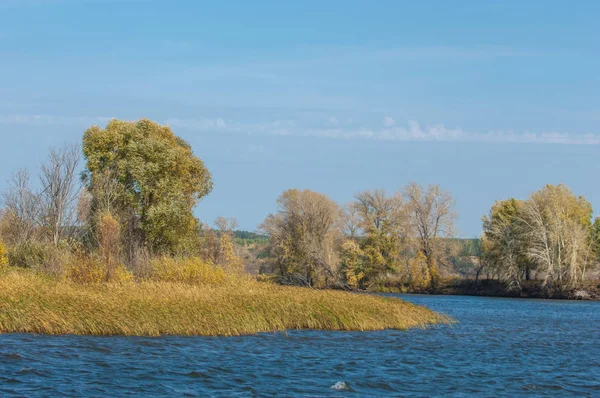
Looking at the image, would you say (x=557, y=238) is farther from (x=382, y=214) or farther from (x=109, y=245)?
(x=109, y=245)

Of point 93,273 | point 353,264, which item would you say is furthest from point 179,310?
point 353,264

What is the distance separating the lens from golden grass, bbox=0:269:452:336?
28.3 meters

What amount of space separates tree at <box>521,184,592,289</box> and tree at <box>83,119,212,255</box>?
36.1m

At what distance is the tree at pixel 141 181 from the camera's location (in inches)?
2098

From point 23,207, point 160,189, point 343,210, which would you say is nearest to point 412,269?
point 343,210

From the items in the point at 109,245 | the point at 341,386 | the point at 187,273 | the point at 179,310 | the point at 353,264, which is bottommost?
the point at 341,386

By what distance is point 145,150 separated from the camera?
53.8 metres

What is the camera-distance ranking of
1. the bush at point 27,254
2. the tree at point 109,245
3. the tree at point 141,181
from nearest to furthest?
1. the tree at point 109,245
2. the bush at point 27,254
3. the tree at point 141,181

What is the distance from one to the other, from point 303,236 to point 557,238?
2718 centimetres

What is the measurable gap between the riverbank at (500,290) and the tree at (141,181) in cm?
3579

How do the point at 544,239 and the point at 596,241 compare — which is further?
the point at 596,241

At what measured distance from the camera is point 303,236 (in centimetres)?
8044

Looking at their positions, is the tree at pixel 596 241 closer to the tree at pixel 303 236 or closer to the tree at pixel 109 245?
the tree at pixel 303 236

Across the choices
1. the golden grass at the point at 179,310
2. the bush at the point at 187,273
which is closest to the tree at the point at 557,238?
the golden grass at the point at 179,310
